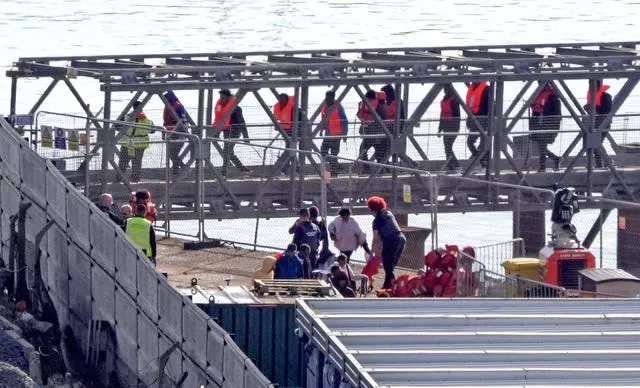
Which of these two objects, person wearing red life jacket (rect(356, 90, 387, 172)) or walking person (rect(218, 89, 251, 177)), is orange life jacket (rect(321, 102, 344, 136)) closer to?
person wearing red life jacket (rect(356, 90, 387, 172))

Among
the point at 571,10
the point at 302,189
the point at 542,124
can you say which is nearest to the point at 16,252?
the point at 302,189

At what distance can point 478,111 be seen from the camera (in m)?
31.2

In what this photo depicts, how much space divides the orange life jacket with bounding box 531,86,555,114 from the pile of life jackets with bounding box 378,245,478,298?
10295 mm

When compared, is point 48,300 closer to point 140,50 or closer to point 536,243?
point 536,243

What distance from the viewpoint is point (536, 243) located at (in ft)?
100.0

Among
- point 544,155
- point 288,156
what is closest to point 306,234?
point 288,156

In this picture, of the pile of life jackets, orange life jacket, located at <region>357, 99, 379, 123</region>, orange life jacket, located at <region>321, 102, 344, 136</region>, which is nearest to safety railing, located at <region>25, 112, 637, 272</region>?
orange life jacket, located at <region>321, 102, 344, 136</region>

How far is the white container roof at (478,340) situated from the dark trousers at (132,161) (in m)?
11.0

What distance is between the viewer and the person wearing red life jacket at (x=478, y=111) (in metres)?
30.7

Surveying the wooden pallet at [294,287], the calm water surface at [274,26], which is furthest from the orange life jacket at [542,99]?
the calm water surface at [274,26]

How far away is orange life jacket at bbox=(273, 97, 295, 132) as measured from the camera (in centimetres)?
3008

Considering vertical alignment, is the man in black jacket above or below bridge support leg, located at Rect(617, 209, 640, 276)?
above

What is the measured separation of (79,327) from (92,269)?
102cm

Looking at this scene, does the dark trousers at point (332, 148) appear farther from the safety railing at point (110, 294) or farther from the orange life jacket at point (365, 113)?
A: the safety railing at point (110, 294)
